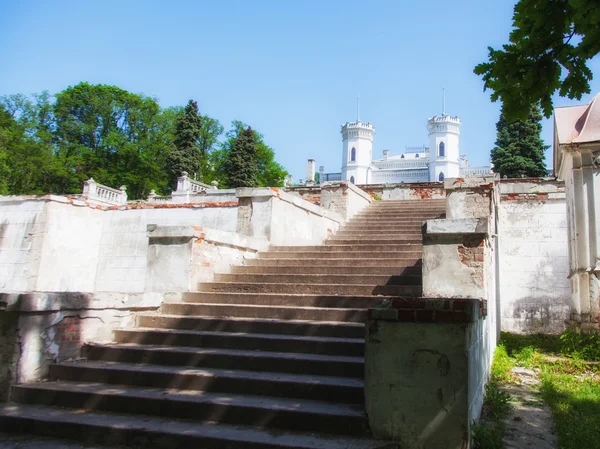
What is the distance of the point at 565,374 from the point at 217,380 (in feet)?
18.3

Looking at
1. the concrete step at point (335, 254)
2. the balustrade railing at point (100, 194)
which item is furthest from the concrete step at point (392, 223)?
the balustrade railing at point (100, 194)

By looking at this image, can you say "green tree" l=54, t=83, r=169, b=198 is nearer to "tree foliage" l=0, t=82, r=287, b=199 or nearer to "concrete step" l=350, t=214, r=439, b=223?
"tree foliage" l=0, t=82, r=287, b=199

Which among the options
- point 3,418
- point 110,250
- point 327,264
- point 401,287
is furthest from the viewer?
point 110,250

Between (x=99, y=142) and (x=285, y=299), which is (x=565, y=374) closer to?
(x=285, y=299)

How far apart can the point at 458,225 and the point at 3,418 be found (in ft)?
15.5

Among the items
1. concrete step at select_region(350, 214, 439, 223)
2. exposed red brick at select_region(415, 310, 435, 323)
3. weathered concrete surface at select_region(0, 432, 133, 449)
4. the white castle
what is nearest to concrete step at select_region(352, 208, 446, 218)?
concrete step at select_region(350, 214, 439, 223)

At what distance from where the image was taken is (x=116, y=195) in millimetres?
30172

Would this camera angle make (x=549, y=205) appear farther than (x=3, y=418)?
Yes

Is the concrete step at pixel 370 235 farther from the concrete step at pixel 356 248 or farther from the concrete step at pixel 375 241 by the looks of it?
the concrete step at pixel 356 248

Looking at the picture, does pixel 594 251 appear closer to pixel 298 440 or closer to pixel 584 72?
pixel 584 72

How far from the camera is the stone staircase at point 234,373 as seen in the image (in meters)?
3.47

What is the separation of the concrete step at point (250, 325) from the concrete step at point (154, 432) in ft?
4.95

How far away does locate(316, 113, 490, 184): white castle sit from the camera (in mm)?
73312

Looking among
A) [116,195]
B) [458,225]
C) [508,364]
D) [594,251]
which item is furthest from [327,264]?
[116,195]
